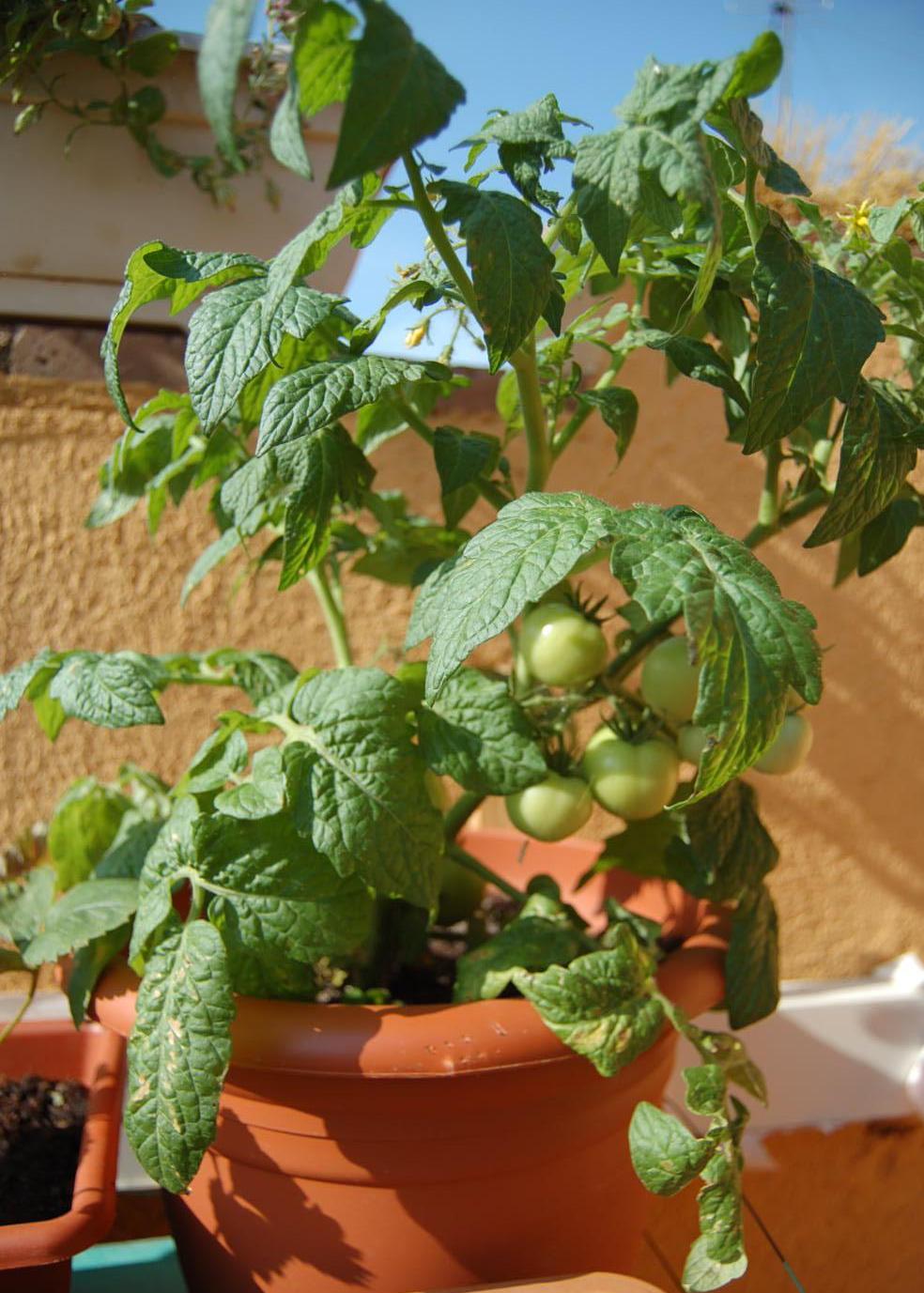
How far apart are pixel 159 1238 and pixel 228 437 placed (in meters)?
0.74

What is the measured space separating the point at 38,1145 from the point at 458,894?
1.28 feet

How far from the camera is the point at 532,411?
2.32 ft

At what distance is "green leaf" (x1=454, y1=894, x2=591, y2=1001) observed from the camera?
2.43 feet

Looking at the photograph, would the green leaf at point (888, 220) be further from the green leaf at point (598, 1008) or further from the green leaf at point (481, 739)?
the green leaf at point (598, 1008)

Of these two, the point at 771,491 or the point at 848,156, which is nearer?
the point at 771,491

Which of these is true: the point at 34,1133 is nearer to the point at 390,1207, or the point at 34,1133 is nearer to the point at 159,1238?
the point at 159,1238

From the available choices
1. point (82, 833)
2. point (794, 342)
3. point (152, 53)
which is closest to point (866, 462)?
point (794, 342)

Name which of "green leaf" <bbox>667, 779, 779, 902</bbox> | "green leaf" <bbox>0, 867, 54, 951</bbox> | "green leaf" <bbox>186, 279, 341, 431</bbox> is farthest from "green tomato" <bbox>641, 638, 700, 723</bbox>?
"green leaf" <bbox>0, 867, 54, 951</bbox>

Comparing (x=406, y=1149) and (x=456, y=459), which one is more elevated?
(x=456, y=459)

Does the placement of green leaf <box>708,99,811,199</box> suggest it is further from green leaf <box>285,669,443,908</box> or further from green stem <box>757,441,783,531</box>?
green leaf <box>285,669,443,908</box>

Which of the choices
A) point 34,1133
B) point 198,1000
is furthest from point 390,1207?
point 34,1133

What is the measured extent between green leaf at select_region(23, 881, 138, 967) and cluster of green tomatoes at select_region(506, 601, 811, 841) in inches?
11.0

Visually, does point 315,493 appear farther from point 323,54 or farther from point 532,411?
point 323,54

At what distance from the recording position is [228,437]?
78 cm
